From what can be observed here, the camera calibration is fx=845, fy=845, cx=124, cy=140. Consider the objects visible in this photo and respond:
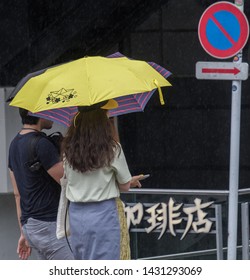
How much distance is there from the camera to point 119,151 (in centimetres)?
564

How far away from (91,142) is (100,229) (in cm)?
58

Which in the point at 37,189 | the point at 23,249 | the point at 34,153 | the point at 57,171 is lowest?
the point at 23,249

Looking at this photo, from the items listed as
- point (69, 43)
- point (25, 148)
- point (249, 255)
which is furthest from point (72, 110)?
point (69, 43)

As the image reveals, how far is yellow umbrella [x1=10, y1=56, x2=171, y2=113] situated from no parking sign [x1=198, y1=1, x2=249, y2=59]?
5.71 ft

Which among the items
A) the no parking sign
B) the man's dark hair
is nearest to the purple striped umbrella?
the man's dark hair

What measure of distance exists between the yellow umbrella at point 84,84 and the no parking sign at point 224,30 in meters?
1.74

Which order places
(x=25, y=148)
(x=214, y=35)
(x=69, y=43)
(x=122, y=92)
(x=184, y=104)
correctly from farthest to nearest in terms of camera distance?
1. (x=184, y=104)
2. (x=69, y=43)
3. (x=214, y=35)
4. (x=25, y=148)
5. (x=122, y=92)

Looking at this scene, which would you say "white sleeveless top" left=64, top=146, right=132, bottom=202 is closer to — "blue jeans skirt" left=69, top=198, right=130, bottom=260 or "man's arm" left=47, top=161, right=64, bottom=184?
"blue jeans skirt" left=69, top=198, right=130, bottom=260

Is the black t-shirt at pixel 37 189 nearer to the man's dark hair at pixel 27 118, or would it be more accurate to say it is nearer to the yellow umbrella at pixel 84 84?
the man's dark hair at pixel 27 118

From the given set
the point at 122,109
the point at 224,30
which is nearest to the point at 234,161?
the point at 224,30

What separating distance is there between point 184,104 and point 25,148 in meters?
6.23

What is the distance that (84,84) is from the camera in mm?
5652

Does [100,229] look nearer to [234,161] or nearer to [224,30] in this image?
[234,161]

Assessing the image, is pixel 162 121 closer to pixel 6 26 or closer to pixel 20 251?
pixel 6 26
